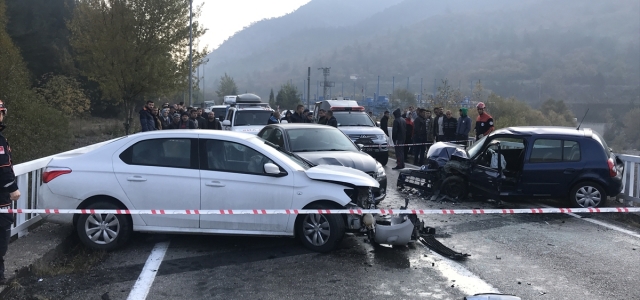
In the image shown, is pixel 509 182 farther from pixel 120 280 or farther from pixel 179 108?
pixel 179 108

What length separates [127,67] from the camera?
24.1m

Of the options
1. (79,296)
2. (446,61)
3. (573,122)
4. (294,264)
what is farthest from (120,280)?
(446,61)

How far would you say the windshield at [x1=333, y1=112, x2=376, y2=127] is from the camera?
18.8m

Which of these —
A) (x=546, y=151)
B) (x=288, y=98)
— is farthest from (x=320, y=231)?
(x=288, y=98)

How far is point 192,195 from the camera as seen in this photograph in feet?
23.6

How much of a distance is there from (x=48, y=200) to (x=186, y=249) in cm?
179

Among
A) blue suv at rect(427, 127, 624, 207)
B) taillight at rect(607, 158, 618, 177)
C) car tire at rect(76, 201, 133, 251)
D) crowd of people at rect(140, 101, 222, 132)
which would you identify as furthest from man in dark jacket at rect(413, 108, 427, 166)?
car tire at rect(76, 201, 133, 251)

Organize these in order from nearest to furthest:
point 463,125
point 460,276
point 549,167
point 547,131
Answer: point 460,276
point 549,167
point 547,131
point 463,125

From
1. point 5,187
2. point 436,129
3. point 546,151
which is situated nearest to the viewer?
point 5,187

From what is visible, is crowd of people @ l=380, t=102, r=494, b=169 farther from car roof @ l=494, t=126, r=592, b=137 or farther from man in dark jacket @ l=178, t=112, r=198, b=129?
man in dark jacket @ l=178, t=112, r=198, b=129

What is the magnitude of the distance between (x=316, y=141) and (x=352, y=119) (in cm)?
727

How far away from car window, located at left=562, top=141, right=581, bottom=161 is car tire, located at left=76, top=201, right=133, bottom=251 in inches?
297

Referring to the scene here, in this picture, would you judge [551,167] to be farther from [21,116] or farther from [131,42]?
[131,42]

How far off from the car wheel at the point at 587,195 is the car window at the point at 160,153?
22.5 ft
